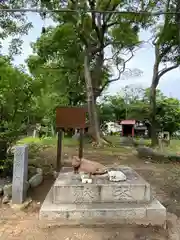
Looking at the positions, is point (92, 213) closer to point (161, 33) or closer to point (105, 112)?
point (161, 33)

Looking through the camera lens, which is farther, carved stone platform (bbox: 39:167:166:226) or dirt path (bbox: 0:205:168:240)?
carved stone platform (bbox: 39:167:166:226)

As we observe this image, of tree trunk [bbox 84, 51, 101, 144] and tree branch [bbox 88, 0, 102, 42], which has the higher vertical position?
tree branch [bbox 88, 0, 102, 42]

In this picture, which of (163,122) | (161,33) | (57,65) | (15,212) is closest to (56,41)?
(57,65)

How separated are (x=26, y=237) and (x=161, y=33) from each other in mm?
9658

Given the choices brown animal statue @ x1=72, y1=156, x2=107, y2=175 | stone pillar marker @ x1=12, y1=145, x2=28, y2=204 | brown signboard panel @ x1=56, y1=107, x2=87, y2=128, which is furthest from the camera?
brown signboard panel @ x1=56, y1=107, x2=87, y2=128

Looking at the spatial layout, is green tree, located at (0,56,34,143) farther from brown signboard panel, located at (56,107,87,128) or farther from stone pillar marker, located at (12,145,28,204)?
stone pillar marker, located at (12,145,28,204)

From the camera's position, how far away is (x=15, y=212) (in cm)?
359

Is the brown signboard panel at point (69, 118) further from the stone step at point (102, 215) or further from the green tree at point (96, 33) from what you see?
the green tree at point (96, 33)

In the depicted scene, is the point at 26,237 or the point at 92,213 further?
the point at 92,213

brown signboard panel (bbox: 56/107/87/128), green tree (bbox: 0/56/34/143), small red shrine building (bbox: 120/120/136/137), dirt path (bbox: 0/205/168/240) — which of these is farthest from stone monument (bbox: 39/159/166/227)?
small red shrine building (bbox: 120/120/136/137)

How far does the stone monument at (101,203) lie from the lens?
312cm

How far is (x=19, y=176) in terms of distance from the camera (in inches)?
151

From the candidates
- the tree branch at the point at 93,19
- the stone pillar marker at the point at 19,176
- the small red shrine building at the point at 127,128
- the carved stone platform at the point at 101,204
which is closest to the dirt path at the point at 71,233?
the carved stone platform at the point at 101,204

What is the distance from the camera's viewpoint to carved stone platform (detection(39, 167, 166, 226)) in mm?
3115
